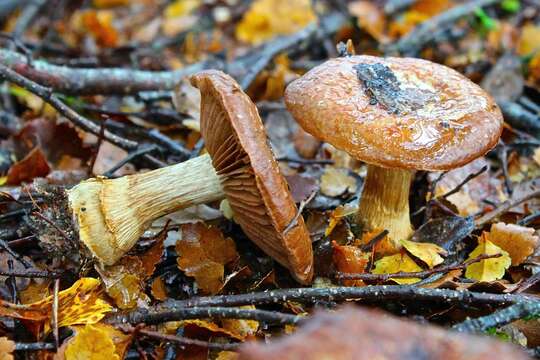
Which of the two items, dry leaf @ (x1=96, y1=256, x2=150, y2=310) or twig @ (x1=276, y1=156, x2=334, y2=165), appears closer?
dry leaf @ (x1=96, y1=256, x2=150, y2=310)

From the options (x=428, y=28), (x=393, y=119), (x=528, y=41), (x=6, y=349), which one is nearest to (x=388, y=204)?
(x=393, y=119)

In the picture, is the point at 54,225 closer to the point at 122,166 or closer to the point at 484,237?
the point at 122,166

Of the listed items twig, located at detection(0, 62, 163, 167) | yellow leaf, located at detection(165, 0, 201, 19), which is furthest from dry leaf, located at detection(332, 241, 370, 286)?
yellow leaf, located at detection(165, 0, 201, 19)

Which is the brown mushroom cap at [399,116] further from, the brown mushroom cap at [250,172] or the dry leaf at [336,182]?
the dry leaf at [336,182]

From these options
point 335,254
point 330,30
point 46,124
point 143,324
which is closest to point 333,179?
point 335,254

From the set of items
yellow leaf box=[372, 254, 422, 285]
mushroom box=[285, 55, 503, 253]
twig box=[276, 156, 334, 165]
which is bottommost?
yellow leaf box=[372, 254, 422, 285]

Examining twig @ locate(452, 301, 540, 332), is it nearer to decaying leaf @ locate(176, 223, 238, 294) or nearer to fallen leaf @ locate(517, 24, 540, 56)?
decaying leaf @ locate(176, 223, 238, 294)
